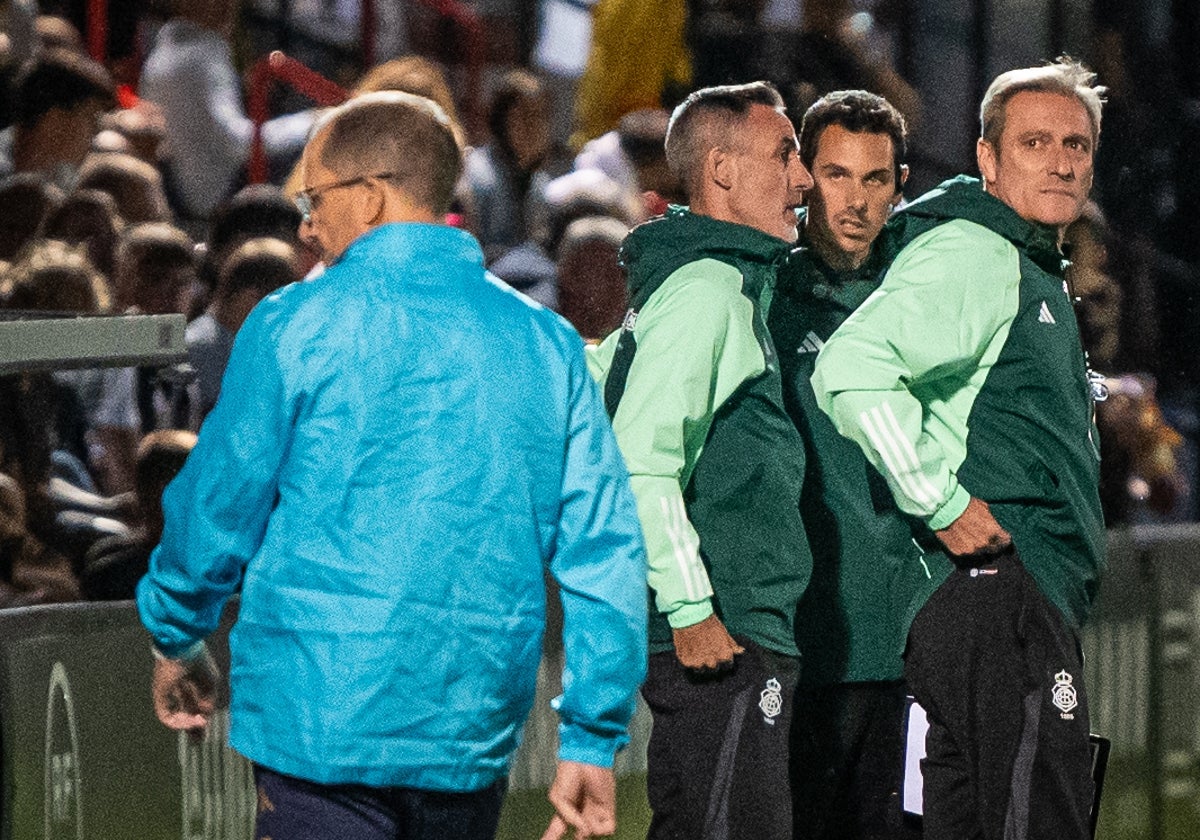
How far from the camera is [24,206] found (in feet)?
19.2

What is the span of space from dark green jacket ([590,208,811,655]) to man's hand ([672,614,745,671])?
0.02 m

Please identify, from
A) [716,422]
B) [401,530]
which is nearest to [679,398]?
[716,422]

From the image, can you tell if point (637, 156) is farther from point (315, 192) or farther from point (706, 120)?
point (315, 192)

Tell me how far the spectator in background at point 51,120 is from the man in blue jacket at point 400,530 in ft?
9.37

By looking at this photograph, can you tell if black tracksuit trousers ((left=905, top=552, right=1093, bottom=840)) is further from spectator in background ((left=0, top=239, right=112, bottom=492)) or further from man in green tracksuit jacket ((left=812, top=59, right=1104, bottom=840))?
spectator in background ((left=0, top=239, right=112, bottom=492))

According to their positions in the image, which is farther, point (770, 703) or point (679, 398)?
point (770, 703)

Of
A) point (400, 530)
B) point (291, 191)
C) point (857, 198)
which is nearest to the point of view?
point (400, 530)

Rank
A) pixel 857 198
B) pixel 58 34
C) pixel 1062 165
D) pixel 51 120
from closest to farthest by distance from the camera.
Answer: pixel 1062 165
pixel 857 198
pixel 51 120
pixel 58 34


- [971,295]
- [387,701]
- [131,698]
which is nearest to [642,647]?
[387,701]

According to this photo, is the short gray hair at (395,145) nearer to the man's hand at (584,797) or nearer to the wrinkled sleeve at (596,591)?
the wrinkled sleeve at (596,591)

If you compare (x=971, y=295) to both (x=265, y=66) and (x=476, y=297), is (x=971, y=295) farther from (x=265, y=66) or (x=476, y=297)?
(x=265, y=66)

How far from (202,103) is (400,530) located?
3.53 metres

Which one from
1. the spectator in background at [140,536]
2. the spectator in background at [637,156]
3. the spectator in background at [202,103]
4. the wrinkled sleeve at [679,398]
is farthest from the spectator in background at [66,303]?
the spectator in background at [637,156]

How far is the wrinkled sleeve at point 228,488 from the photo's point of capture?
3.21 meters
